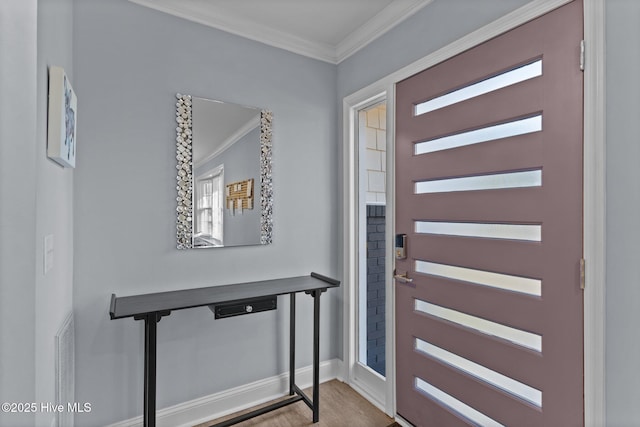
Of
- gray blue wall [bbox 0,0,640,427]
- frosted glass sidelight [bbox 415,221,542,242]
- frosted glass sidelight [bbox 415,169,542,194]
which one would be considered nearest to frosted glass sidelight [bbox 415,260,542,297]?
frosted glass sidelight [bbox 415,221,542,242]

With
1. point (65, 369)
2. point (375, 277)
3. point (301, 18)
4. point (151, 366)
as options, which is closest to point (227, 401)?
point (151, 366)

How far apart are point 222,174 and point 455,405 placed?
187 cm

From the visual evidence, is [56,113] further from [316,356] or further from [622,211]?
[622,211]

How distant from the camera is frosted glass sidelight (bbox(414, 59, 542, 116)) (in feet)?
4.78

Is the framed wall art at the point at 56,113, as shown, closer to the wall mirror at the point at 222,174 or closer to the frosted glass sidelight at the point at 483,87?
the wall mirror at the point at 222,174

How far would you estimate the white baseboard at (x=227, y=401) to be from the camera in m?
2.01

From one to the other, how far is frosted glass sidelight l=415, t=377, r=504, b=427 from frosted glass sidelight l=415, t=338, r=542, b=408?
0.17 metres

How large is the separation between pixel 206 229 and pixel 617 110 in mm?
2045

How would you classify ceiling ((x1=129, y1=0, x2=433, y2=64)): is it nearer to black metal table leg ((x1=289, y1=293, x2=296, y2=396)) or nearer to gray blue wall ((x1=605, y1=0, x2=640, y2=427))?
gray blue wall ((x1=605, y1=0, x2=640, y2=427))

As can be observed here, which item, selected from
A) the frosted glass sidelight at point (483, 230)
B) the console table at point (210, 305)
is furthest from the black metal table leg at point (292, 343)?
the frosted glass sidelight at point (483, 230)

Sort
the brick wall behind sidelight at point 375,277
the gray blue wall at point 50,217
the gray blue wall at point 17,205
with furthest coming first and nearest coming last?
the brick wall behind sidelight at point 375,277
the gray blue wall at point 50,217
the gray blue wall at point 17,205

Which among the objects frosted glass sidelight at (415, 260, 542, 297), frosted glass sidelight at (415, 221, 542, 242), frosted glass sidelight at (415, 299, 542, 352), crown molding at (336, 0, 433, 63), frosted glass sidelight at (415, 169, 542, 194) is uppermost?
crown molding at (336, 0, 433, 63)

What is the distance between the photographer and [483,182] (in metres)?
1.64

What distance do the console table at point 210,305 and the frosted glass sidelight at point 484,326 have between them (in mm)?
600
